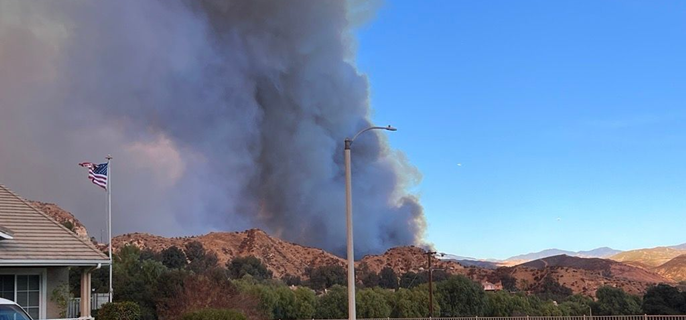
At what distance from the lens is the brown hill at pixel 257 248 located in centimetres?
11275

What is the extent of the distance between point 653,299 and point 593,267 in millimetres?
55861

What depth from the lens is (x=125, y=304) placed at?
1142 inches

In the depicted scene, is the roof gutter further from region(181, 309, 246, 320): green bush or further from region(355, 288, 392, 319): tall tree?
region(355, 288, 392, 319): tall tree

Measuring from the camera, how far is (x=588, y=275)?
368 feet

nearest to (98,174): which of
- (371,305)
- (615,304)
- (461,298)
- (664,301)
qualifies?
(371,305)

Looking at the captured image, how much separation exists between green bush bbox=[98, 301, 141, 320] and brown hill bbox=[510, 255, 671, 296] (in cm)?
8263

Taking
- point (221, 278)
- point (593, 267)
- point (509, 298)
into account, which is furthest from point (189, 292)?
point (593, 267)

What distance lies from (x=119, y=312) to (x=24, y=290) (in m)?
3.50

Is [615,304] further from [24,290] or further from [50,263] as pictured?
[50,263]

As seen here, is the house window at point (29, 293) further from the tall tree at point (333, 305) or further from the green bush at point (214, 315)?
the tall tree at point (333, 305)

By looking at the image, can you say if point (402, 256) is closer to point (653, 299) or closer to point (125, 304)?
point (653, 299)

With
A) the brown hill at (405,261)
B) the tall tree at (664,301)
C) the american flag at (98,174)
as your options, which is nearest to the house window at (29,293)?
the american flag at (98,174)

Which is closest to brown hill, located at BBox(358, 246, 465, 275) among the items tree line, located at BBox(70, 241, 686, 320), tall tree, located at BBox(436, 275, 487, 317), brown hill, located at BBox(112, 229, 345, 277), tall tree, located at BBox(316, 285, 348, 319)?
brown hill, located at BBox(112, 229, 345, 277)

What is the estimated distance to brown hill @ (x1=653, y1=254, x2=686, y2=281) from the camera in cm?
12564
